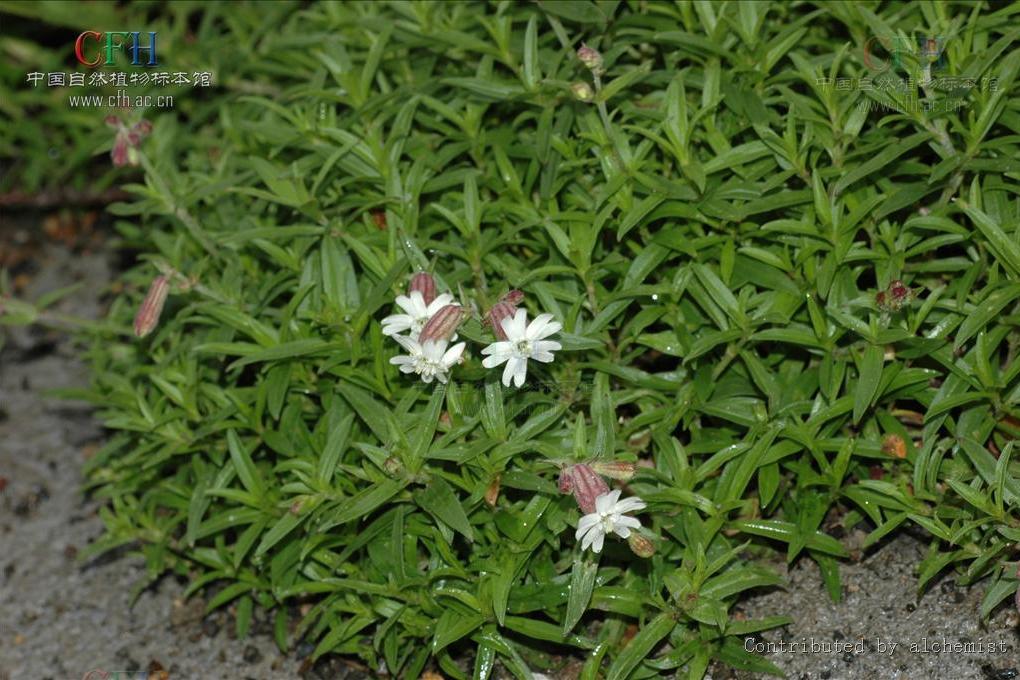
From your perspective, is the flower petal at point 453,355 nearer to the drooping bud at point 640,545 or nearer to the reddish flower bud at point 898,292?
the drooping bud at point 640,545

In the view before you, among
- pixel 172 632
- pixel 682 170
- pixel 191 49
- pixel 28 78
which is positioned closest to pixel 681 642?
pixel 682 170

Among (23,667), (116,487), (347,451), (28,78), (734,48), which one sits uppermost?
(734,48)

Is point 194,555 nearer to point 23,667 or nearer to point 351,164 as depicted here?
point 23,667

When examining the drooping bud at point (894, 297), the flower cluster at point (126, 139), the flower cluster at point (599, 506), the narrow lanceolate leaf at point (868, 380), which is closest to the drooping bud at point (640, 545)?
the flower cluster at point (599, 506)

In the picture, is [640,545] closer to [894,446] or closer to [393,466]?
[393,466]

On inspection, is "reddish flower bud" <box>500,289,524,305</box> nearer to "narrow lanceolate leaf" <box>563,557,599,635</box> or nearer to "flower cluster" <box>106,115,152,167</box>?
"narrow lanceolate leaf" <box>563,557,599,635</box>

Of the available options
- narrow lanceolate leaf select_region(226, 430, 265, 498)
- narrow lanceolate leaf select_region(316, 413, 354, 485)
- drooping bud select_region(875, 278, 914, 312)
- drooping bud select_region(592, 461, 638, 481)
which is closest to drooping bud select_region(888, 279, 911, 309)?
drooping bud select_region(875, 278, 914, 312)
